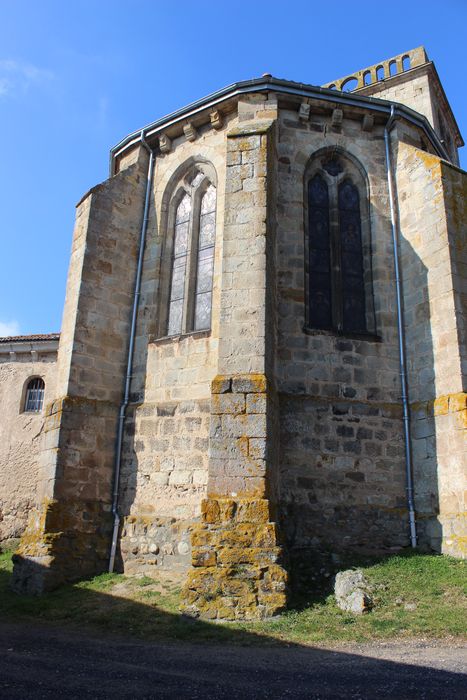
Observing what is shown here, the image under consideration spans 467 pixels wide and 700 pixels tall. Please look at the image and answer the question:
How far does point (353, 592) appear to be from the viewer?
7203 millimetres

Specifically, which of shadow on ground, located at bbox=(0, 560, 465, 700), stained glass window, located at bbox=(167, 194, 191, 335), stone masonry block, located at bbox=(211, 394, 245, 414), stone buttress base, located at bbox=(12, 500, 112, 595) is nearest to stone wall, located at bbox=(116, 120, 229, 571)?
stained glass window, located at bbox=(167, 194, 191, 335)

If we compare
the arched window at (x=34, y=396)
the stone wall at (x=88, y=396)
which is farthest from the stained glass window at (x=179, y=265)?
the arched window at (x=34, y=396)

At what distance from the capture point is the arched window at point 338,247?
10445mm

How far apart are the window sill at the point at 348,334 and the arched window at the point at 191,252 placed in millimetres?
1731

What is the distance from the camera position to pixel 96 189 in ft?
36.5

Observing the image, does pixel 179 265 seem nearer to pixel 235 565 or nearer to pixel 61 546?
pixel 61 546

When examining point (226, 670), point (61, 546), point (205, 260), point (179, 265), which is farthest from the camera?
point (179, 265)

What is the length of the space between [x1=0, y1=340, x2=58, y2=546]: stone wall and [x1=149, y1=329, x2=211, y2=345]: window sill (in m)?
4.60

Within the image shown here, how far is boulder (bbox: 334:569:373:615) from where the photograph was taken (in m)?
6.96

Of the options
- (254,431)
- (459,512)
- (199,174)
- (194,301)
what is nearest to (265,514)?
(254,431)

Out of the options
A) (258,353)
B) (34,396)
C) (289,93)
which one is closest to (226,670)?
(258,353)

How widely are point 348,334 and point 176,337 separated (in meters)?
2.87

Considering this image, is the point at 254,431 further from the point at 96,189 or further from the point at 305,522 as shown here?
the point at 96,189

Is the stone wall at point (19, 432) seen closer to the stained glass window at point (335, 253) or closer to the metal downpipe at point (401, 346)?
the stained glass window at point (335, 253)
